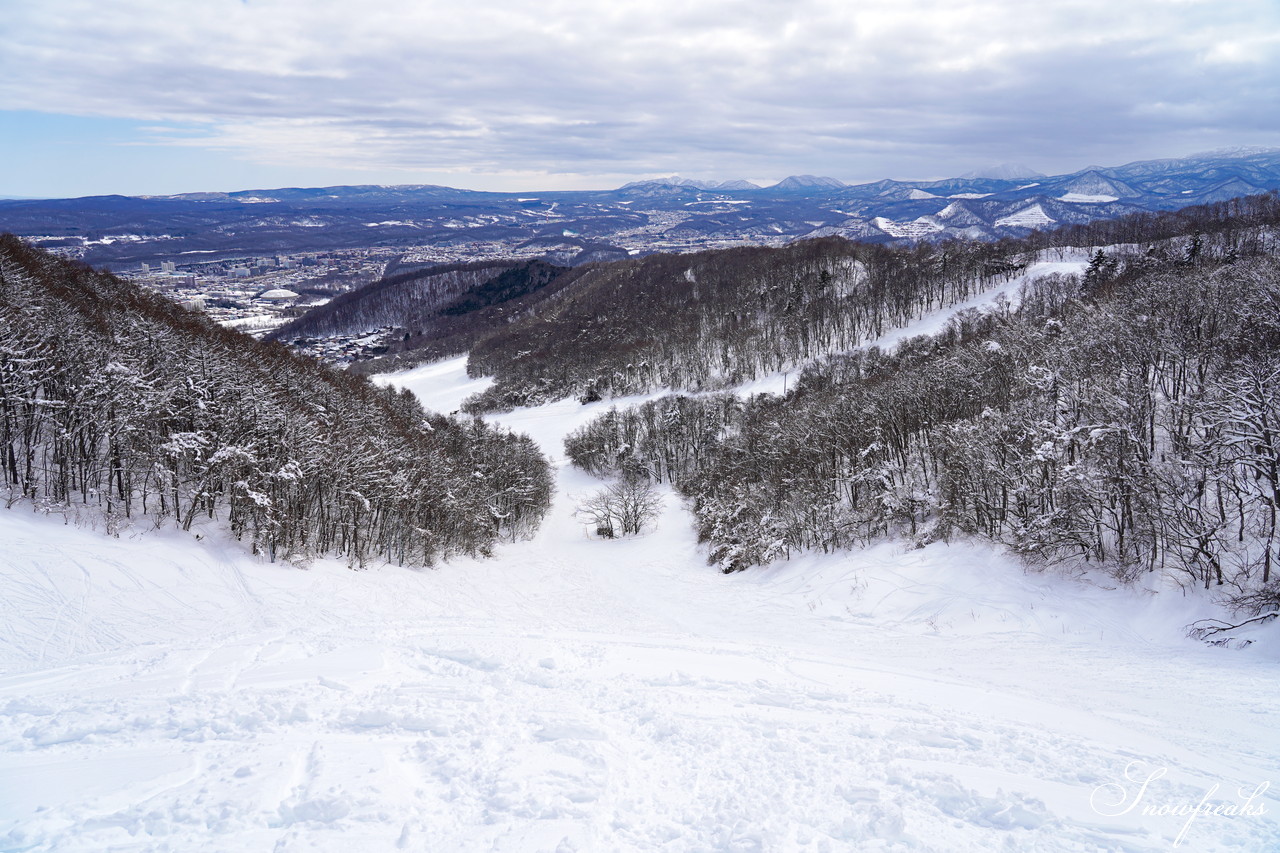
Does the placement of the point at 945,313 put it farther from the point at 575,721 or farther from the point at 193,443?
the point at 575,721

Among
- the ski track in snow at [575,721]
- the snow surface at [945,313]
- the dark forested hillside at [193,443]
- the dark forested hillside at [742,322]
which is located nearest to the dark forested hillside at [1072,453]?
the ski track in snow at [575,721]

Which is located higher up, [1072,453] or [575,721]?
[1072,453]

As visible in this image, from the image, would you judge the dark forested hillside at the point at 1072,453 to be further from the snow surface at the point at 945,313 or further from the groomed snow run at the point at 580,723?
the snow surface at the point at 945,313

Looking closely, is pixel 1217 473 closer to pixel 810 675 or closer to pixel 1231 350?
pixel 1231 350

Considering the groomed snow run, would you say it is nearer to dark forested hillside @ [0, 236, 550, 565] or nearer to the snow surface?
dark forested hillside @ [0, 236, 550, 565]

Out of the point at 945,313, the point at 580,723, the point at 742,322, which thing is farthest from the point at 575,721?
the point at 742,322

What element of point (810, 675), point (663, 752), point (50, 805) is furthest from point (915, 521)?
point (50, 805)

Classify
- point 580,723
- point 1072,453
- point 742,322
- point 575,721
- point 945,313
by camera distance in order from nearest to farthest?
point 580,723
point 575,721
point 1072,453
point 945,313
point 742,322
